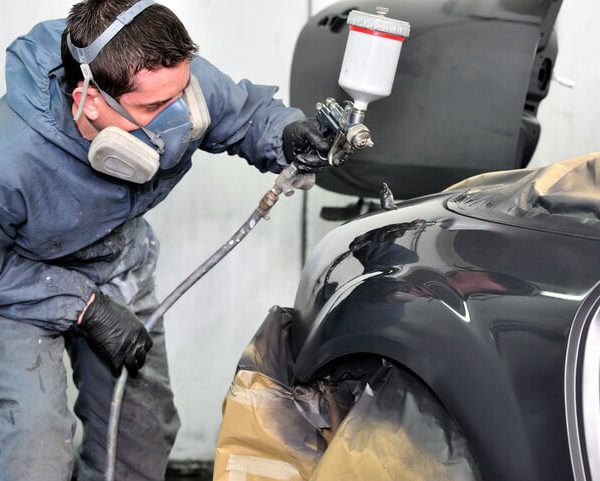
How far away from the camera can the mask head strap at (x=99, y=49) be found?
142 cm

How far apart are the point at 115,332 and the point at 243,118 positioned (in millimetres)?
559

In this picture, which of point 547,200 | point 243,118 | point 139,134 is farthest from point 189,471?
point 547,200

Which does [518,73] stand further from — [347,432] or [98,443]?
[98,443]

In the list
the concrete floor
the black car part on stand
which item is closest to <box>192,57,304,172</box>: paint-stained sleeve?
the black car part on stand

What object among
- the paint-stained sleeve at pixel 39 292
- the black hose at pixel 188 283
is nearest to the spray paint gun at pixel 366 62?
the black hose at pixel 188 283

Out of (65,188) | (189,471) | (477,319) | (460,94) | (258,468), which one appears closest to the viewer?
(477,319)

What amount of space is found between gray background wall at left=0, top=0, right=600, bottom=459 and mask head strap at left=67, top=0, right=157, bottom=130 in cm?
118

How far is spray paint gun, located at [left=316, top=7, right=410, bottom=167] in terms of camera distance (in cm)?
134

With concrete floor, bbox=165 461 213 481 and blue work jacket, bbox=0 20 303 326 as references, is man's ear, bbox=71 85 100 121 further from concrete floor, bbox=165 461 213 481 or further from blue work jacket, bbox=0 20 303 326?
concrete floor, bbox=165 461 213 481

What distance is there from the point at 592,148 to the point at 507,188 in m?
1.76

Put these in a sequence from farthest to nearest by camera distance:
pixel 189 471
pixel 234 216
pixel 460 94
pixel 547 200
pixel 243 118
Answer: pixel 234 216 < pixel 189 471 < pixel 460 94 < pixel 243 118 < pixel 547 200

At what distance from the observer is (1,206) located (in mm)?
1485

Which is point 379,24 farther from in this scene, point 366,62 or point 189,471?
point 189,471

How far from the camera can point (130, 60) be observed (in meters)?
1.41
